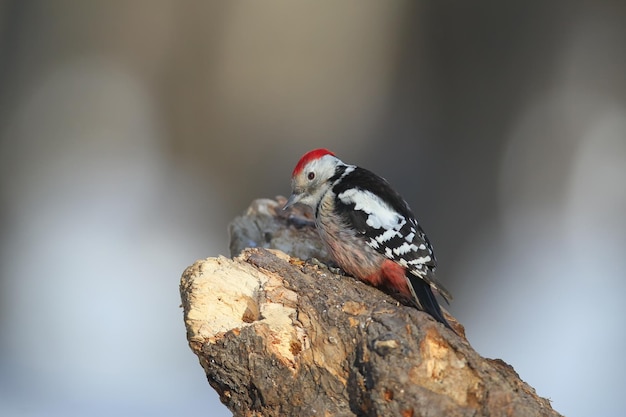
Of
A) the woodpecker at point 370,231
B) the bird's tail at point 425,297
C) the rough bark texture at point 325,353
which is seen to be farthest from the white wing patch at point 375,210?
the rough bark texture at point 325,353

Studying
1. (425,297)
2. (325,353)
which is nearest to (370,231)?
(425,297)

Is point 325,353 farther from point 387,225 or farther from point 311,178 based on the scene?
point 311,178

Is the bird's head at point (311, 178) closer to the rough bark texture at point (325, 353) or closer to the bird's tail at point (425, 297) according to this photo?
the bird's tail at point (425, 297)

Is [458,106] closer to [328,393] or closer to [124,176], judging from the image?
[124,176]

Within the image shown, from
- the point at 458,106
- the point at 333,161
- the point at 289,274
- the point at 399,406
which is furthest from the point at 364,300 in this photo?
the point at 458,106

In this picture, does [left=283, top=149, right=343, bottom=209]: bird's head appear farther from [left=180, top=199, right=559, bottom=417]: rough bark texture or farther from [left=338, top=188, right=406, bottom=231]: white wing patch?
[left=180, top=199, right=559, bottom=417]: rough bark texture
